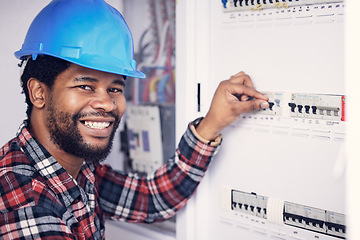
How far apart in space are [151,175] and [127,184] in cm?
9

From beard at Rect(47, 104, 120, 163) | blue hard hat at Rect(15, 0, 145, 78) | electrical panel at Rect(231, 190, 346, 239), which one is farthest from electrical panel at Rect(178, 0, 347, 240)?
beard at Rect(47, 104, 120, 163)

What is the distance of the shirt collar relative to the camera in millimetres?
1035

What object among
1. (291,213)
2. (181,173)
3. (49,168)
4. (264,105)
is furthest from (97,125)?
(291,213)

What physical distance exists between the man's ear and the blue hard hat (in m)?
0.08

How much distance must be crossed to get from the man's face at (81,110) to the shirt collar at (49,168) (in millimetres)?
55

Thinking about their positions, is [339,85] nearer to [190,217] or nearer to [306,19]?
[306,19]

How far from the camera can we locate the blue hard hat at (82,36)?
1000 mm

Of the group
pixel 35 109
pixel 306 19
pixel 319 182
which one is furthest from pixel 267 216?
pixel 35 109

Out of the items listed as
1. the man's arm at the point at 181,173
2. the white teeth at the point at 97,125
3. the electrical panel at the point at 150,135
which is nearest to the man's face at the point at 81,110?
the white teeth at the point at 97,125

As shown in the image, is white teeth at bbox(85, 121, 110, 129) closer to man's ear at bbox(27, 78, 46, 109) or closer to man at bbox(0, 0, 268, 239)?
man at bbox(0, 0, 268, 239)

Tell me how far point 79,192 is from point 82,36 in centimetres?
43

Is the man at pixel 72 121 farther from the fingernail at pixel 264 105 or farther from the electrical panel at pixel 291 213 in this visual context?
the electrical panel at pixel 291 213

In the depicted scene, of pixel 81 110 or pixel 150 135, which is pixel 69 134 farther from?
pixel 150 135

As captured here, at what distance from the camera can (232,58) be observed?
1.13 m
